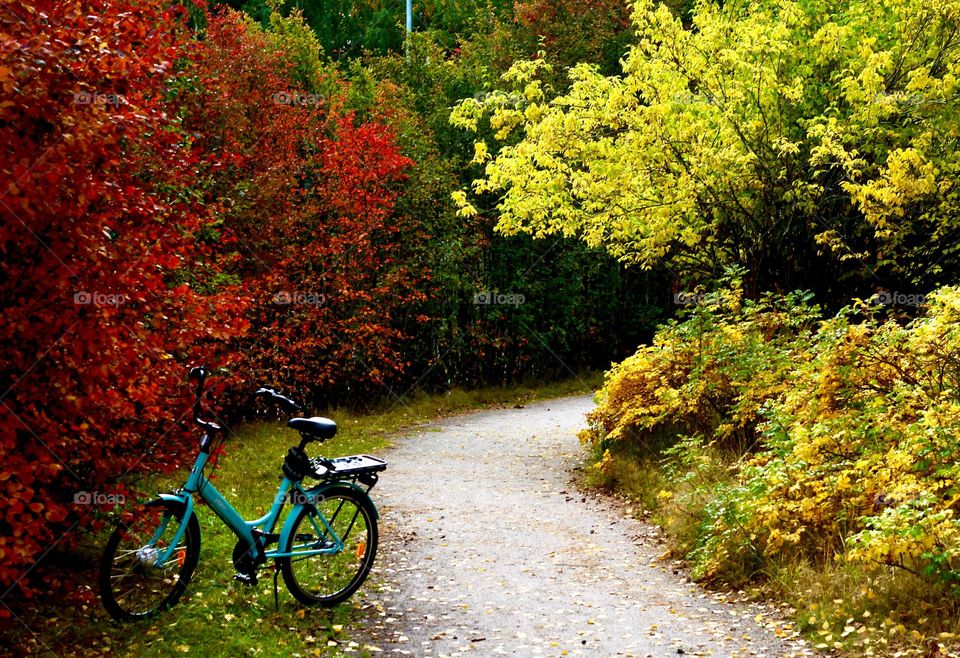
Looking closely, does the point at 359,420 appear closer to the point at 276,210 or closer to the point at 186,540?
the point at 276,210

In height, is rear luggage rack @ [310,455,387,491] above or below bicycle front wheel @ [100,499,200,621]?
above

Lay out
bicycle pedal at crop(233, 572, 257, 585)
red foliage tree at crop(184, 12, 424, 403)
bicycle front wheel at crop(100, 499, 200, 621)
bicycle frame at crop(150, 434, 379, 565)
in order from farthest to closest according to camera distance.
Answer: red foliage tree at crop(184, 12, 424, 403) → bicycle pedal at crop(233, 572, 257, 585) → bicycle frame at crop(150, 434, 379, 565) → bicycle front wheel at crop(100, 499, 200, 621)

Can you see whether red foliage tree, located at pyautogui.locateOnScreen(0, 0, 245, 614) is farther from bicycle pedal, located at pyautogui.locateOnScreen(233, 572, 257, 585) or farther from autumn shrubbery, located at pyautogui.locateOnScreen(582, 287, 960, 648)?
autumn shrubbery, located at pyautogui.locateOnScreen(582, 287, 960, 648)

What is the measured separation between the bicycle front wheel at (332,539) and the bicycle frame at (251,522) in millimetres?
19

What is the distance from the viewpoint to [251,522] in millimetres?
5906

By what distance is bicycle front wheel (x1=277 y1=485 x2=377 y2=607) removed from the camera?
5.99 meters

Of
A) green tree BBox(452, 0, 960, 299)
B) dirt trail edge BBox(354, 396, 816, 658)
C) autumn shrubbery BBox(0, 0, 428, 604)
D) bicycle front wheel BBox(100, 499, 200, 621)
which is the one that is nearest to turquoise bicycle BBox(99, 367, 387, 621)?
bicycle front wheel BBox(100, 499, 200, 621)

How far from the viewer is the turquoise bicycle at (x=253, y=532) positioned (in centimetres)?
549

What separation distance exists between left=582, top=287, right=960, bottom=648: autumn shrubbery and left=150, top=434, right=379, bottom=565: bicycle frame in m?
2.94

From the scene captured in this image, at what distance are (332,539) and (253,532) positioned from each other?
51cm

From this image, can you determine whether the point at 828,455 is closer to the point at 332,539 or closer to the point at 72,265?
the point at 332,539

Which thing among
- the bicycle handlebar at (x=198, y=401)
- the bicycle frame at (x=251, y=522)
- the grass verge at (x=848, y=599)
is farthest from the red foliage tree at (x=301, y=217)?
the grass verge at (x=848, y=599)

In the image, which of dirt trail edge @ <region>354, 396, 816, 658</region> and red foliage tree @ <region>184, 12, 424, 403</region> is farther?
red foliage tree @ <region>184, 12, 424, 403</region>

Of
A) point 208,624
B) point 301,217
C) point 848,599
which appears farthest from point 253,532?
point 301,217
